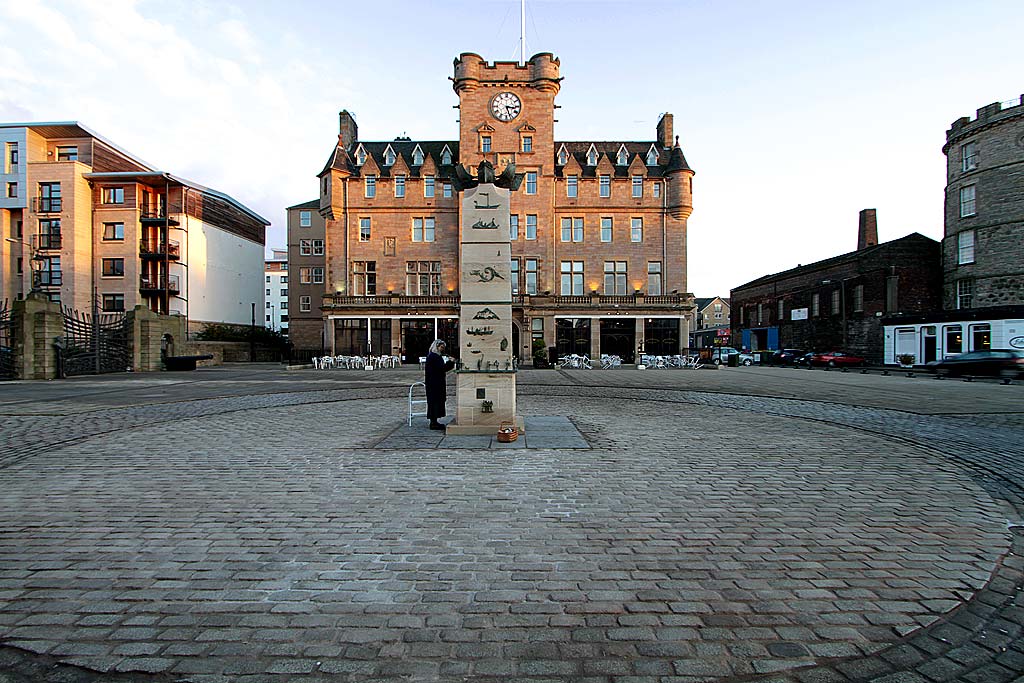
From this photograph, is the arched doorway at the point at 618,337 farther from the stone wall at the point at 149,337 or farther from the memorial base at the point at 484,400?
the memorial base at the point at 484,400

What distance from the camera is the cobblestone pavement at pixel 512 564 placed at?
297 cm

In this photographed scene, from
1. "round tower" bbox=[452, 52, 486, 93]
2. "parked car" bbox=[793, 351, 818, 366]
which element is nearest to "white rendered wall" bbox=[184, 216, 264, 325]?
"round tower" bbox=[452, 52, 486, 93]

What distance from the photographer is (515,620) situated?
11.0 ft

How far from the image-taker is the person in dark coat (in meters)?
10.0

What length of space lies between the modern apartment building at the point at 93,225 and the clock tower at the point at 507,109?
24.5m

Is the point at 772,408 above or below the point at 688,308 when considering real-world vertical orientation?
below

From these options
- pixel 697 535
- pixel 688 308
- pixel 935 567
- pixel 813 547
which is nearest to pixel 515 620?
pixel 697 535

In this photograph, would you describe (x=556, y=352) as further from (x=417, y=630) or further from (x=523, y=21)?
(x=417, y=630)

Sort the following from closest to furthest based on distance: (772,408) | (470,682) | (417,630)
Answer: (470,682) → (417,630) → (772,408)

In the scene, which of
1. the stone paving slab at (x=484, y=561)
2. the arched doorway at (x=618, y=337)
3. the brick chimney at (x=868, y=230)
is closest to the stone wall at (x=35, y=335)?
the stone paving slab at (x=484, y=561)

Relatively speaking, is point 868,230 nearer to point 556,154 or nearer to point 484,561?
point 556,154

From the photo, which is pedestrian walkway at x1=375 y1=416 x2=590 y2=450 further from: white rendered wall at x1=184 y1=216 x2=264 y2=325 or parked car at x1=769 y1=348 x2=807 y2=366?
white rendered wall at x1=184 y1=216 x2=264 y2=325

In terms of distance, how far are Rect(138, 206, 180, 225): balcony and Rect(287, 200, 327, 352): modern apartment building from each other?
468 inches

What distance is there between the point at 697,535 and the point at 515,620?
2.18m
